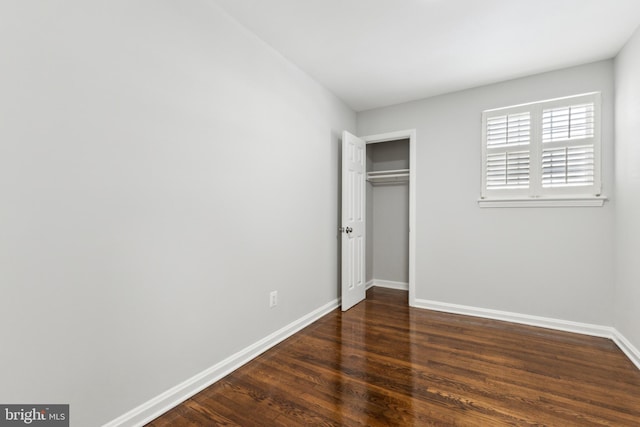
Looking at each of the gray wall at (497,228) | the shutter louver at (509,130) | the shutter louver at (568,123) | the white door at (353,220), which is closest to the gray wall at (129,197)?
the white door at (353,220)

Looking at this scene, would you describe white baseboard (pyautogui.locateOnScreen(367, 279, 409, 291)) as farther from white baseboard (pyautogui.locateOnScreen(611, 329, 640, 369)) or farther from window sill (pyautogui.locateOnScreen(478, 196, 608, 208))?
white baseboard (pyautogui.locateOnScreen(611, 329, 640, 369))

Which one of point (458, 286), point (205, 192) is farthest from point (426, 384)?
point (205, 192)

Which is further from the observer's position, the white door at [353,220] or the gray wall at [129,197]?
the white door at [353,220]

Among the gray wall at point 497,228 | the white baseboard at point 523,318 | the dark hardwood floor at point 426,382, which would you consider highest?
the gray wall at point 497,228

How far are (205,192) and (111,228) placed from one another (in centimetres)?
60

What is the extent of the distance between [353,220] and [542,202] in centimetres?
194

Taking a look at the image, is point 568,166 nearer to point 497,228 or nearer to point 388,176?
point 497,228

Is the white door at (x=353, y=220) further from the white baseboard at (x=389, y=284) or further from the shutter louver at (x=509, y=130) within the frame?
the shutter louver at (x=509, y=130)

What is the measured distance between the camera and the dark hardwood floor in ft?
5.45

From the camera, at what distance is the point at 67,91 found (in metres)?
1.33

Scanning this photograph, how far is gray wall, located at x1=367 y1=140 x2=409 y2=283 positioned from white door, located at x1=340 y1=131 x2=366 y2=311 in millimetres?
694

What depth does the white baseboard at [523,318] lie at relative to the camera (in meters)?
2.77

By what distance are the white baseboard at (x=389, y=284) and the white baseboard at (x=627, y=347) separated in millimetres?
2168

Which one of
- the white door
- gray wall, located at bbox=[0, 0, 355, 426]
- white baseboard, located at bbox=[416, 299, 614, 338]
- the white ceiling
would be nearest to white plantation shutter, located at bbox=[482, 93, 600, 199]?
the white ceiling
